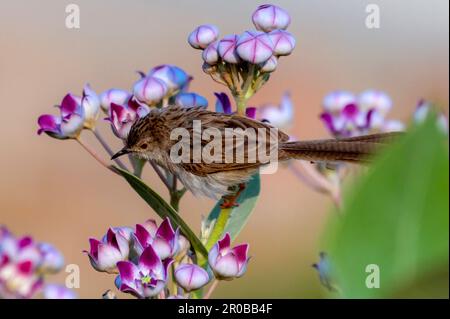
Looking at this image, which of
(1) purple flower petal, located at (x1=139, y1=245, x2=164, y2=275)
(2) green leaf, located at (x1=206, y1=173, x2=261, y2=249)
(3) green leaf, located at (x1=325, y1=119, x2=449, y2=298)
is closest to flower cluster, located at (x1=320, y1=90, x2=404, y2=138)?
(2) green leaf, located at (x1=206, y1=173, x2=261, y2=249)

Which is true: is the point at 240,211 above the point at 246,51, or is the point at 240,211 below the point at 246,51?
below

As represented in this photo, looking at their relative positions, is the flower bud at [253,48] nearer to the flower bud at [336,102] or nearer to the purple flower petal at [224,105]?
the purple flower petal at [224,105]

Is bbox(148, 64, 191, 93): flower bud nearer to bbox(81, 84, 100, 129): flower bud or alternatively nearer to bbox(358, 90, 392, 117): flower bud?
bbox(81, 84, 100, 129): flower bud

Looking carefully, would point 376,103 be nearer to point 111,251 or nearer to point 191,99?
point 191,99

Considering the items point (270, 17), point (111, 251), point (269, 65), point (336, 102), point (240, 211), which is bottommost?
point (111, 251)

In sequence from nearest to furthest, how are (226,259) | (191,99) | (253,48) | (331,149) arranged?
1. (226,259)
2. (253,48)
3. (191,99)
4. (331,149)

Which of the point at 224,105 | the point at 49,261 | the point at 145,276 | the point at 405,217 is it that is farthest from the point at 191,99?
the point at 405,217

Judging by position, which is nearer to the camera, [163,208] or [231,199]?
[163,208]
